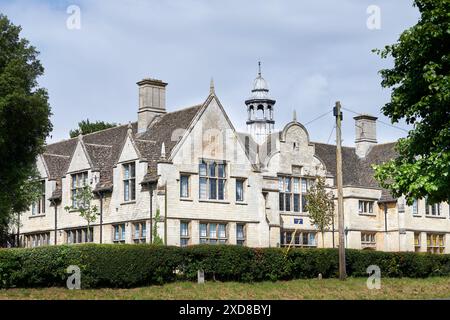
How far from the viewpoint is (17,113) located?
129 ft

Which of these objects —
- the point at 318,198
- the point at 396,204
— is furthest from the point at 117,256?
the point at 396,204

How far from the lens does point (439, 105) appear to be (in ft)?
93.8

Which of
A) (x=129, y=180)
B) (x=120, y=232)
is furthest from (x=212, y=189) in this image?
(x=120, y=232)

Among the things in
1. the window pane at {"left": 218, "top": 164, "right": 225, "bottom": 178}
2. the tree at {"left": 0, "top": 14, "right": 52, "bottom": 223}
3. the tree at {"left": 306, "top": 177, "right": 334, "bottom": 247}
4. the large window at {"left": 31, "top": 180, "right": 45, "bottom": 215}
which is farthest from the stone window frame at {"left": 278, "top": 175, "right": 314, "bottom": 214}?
the tree at {"left": 0, "top": 14, "right": 52, "bottom": 223}

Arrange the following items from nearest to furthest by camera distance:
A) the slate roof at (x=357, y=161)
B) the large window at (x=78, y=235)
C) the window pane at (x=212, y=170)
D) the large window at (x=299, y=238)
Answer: the window pane at (x=212, y=170) < the large window at (x=78, y=235) < the large window at (x=299, y=238) < the slate roof at (x=357, y=161)

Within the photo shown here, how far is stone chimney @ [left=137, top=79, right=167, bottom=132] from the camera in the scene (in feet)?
177

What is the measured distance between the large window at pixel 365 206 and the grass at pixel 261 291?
64.1 feet

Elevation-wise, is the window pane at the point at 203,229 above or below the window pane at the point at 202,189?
below

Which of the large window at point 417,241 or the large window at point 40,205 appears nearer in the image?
the large window at point 40,205

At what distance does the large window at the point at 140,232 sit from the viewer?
47.3 meters

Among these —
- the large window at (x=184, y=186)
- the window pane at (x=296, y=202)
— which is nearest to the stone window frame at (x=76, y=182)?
the large window at (x=184, y=186)

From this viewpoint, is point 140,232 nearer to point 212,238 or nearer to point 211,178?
point 212,238

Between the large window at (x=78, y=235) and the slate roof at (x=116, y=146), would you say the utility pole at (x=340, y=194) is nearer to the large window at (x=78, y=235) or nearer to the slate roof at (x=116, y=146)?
the slate roof at (x=116, y=146)

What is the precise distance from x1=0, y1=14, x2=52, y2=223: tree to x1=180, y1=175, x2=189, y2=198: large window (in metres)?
8.55
